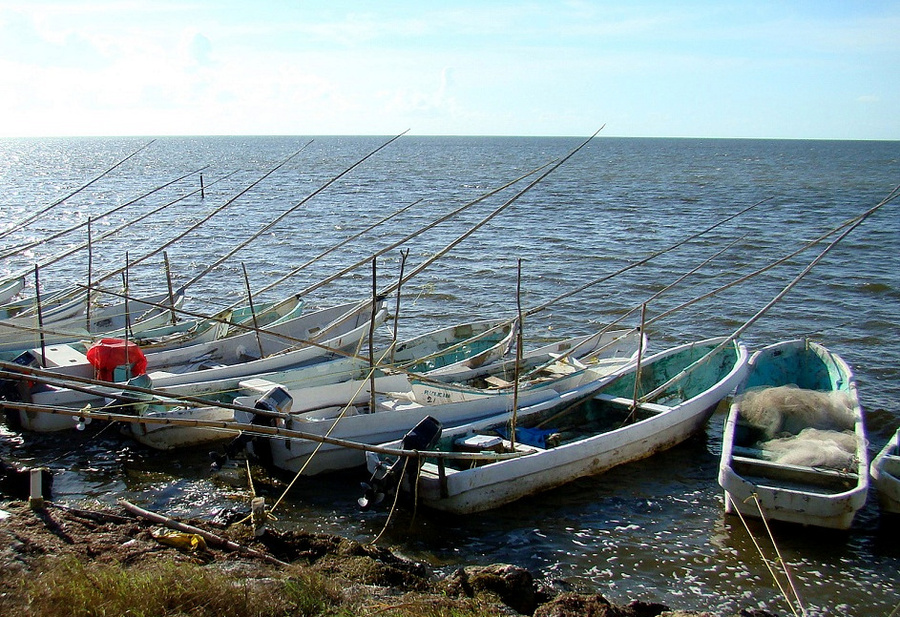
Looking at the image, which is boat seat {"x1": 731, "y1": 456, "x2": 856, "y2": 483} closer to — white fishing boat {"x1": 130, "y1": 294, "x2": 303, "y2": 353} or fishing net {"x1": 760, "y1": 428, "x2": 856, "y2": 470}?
fishing net {"x1": 760, "y1": 428, "x2": 856, "y2": 470}

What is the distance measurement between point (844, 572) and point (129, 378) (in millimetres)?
9193

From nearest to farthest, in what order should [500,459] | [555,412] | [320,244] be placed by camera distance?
[500,459]
[555,412]
[320,244]

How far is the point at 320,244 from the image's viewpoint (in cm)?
3050

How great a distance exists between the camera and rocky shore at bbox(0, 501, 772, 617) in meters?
6.27

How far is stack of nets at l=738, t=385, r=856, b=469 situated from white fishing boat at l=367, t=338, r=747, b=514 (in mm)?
834

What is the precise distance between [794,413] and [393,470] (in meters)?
5.42

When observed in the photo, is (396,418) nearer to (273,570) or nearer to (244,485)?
(244,485)

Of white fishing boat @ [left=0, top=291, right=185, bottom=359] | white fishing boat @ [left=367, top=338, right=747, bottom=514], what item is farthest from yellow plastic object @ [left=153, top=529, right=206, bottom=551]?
white fishing boat @ [left=0, top=291, right=185, bottom=359]

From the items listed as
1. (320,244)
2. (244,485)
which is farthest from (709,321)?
(320,244)

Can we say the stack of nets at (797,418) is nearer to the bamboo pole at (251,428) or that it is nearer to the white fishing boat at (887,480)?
the white fishing boat at (887,480)

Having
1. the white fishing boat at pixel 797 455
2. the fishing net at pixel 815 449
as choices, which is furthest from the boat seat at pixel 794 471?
the fishing net at pixel 815 449

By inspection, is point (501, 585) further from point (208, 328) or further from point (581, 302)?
point (581, 302)

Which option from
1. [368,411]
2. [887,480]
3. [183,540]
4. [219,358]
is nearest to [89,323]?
[219,358]

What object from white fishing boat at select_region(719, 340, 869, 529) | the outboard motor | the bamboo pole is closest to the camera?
the bamboo pole
